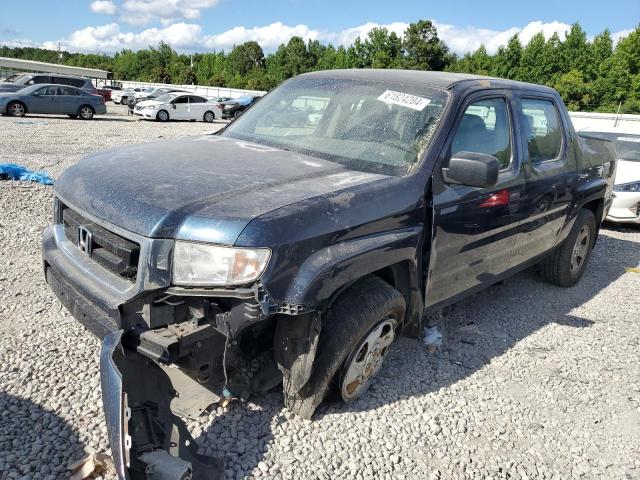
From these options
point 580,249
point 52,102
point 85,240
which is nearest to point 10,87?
point 52,102

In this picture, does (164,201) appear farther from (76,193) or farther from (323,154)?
(323,154)

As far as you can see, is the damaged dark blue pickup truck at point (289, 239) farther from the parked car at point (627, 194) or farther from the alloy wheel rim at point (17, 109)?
the alloy wheel rim at point (17, 109)

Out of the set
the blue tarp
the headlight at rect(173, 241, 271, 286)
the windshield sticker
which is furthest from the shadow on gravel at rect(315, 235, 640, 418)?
the blue tarp

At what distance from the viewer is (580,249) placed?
550 cm

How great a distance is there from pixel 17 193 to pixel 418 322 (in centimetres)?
595

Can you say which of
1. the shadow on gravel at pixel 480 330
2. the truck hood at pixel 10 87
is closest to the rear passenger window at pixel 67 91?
the truck hood at pixel 10 87

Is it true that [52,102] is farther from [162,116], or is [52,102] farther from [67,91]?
[162,116]

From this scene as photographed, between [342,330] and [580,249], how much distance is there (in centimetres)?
383

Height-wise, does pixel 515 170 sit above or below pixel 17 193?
above

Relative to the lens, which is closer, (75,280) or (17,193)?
(75,280)

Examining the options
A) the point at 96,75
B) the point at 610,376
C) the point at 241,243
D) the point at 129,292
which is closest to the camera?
the point at 241,243

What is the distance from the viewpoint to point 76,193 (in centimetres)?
283

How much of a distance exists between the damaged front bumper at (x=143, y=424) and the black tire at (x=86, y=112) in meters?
22.2

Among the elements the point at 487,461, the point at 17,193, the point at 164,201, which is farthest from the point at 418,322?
the point at 17,193
